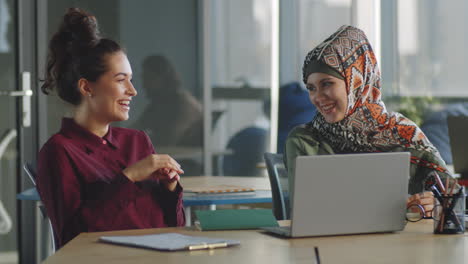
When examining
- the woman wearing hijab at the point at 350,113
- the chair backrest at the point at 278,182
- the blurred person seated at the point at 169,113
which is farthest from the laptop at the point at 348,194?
the blurred person seated at the point at 169,113

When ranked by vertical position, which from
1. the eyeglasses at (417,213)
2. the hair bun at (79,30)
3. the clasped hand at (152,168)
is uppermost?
the hair bun at (79,30)

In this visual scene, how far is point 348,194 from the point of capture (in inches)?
71.2

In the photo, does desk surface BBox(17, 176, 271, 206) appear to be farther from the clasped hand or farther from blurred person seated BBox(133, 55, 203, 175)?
blurred person seated BBox(133, 55, 203, 175)

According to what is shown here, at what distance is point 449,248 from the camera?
1.71m

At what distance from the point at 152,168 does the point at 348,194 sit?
0.61 metres

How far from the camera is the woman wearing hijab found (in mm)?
2615

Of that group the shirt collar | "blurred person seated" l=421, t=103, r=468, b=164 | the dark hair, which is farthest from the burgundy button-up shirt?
"blurred person seated" l=421, t=103, r=468, b=164

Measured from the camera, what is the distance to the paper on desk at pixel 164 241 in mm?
1673

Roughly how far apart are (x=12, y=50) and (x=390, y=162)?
3368 mm

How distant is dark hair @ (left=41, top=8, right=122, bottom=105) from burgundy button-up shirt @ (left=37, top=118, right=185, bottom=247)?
0.14 meters

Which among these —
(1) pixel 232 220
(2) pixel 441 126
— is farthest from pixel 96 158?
(2) pixel 441 126

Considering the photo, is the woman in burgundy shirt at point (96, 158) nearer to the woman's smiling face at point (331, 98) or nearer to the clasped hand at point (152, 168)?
the clasped hand at point (152, 168)

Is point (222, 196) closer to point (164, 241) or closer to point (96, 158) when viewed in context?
point (96, 158)

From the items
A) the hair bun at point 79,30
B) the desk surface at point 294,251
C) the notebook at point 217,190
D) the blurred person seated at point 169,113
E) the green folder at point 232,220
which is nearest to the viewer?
the desk surface at point 294,251
